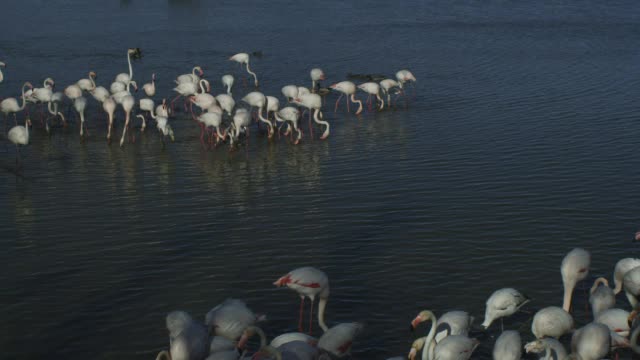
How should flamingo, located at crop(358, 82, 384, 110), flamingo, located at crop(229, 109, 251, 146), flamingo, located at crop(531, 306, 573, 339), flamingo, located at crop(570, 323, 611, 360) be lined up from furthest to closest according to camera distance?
flamingo, located at crop(358, 82, 384, 110), flamingo, located at crop(229, 109, 251, 146), flamingo, located at crop(531, 306, 573, 339), flamingo, located at crop(570, 323, 611, 360)

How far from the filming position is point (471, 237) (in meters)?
13.1

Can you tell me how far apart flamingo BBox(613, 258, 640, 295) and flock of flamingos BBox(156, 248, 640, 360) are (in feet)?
1.25

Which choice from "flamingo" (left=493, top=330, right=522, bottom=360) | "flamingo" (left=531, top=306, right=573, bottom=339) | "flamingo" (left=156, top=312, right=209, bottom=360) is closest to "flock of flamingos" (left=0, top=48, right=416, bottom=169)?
"flamingo" (left=156, top=312, right=209, bottom=360)

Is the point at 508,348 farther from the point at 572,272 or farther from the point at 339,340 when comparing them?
the point at 572,272

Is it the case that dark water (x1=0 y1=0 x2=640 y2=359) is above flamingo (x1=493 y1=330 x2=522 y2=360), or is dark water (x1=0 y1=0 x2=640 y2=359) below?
above

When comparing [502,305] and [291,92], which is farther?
[291,92]

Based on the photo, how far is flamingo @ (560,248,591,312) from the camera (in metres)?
10.8

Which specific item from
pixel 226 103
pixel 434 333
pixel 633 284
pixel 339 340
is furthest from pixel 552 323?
pixel 226 103

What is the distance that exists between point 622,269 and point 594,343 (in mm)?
2230

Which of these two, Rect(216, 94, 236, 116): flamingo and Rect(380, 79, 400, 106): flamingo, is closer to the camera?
Rect(216, 94, 236, 116): flamingo

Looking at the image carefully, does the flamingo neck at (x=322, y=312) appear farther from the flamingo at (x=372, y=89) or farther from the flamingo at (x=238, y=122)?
the flamingo at (x=372, y=89)

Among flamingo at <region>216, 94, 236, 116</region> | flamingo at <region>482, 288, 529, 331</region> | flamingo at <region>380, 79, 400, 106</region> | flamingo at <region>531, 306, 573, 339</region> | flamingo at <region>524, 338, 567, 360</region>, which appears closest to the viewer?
flamingo at <region>524, 338, 567, 360</region>

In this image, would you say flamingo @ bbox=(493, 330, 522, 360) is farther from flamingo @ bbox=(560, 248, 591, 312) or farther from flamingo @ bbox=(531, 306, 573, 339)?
flamingo @ bbox=(560, 248, 591, 312)

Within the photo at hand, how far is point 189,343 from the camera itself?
8766mm
